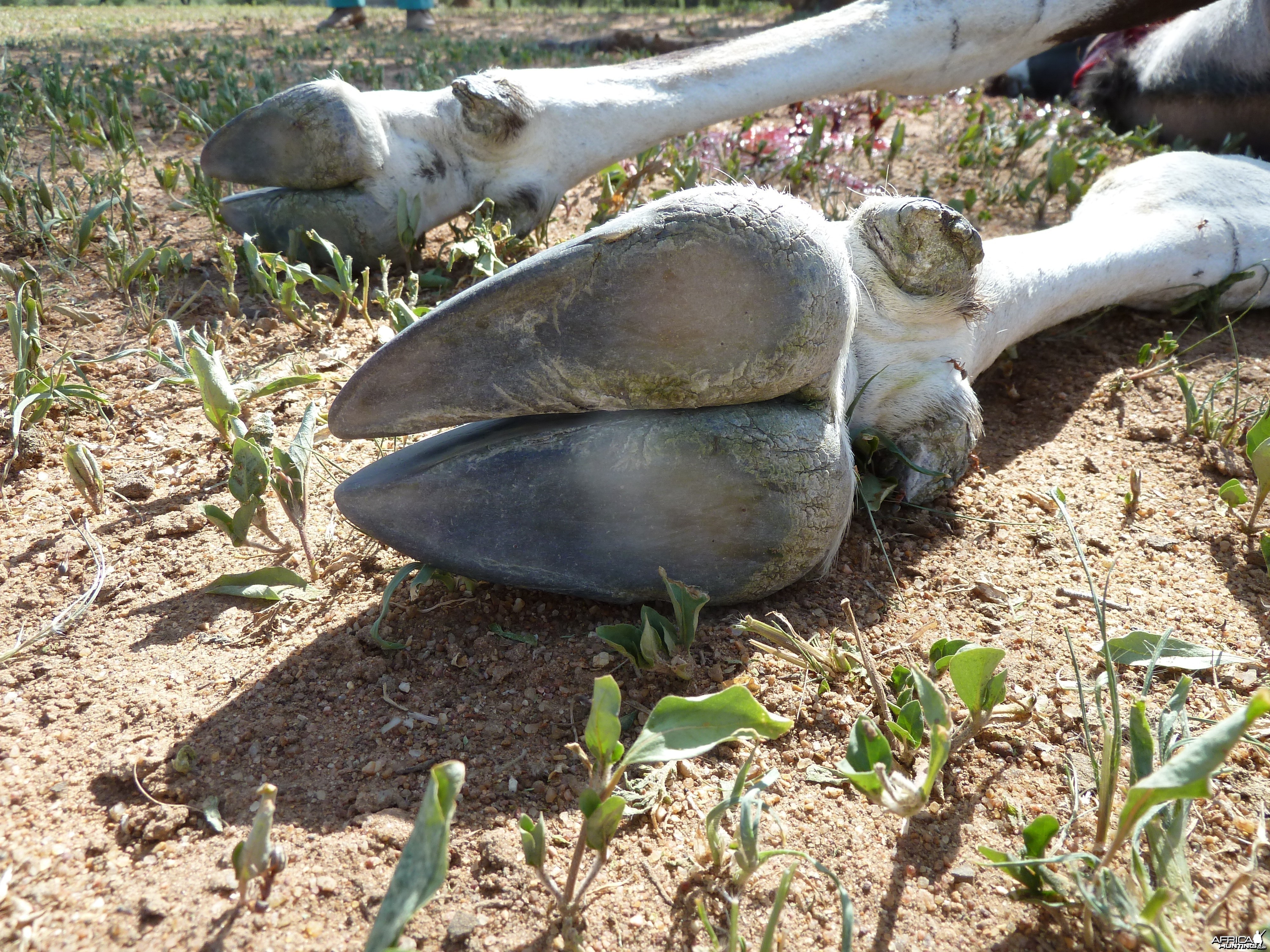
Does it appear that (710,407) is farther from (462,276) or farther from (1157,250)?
(1157,250)

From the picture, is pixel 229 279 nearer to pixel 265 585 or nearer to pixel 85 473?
pixel 85 473

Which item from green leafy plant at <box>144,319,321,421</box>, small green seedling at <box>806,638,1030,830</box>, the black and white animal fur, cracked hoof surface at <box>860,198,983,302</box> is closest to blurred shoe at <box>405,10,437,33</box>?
the black and white animal fur

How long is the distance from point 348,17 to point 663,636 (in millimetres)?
8310

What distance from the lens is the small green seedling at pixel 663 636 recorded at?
3.86 feet

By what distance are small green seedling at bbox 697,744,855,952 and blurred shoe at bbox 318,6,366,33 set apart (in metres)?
8.37

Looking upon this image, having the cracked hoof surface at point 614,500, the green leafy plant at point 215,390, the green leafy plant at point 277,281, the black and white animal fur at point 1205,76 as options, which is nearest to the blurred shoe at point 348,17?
the black and white animal fur at point 1205,76

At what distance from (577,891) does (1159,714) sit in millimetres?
778

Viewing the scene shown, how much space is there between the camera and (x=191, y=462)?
1657mm

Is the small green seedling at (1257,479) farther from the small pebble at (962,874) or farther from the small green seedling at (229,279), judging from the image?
the small green seedling at (229,279)

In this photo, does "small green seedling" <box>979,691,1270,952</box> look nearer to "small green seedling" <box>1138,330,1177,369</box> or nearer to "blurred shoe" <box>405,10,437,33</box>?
"small green seedling" <box>1138,330,1177,369</box>

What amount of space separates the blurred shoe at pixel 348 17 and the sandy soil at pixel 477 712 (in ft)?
23.7

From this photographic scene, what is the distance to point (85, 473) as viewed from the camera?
1461 mm

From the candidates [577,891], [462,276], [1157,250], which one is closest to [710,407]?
[577,891]

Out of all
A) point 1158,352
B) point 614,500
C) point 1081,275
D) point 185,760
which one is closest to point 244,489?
point 185,760
